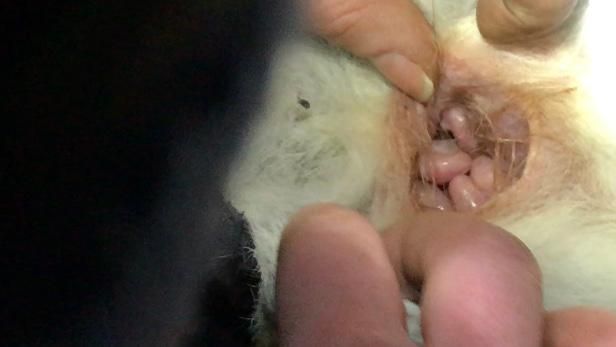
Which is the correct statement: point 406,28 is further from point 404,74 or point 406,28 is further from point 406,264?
point 406,264

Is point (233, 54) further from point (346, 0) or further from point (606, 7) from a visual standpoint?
point (606, 7)

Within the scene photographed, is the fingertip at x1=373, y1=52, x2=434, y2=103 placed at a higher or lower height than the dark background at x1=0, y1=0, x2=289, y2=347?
higher

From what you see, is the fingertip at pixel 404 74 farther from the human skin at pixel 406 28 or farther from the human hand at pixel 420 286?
the human hand at pixel 420 286

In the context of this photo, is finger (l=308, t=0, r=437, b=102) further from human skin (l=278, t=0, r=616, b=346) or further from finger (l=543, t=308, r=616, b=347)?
finger (l=543, t=308, r=616, b=347)

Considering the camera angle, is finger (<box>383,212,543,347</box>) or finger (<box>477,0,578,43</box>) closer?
finger (<box>383,212,543,347</box>)

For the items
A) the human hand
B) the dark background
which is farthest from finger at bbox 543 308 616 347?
the dark background

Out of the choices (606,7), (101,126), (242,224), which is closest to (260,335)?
(242,224)
